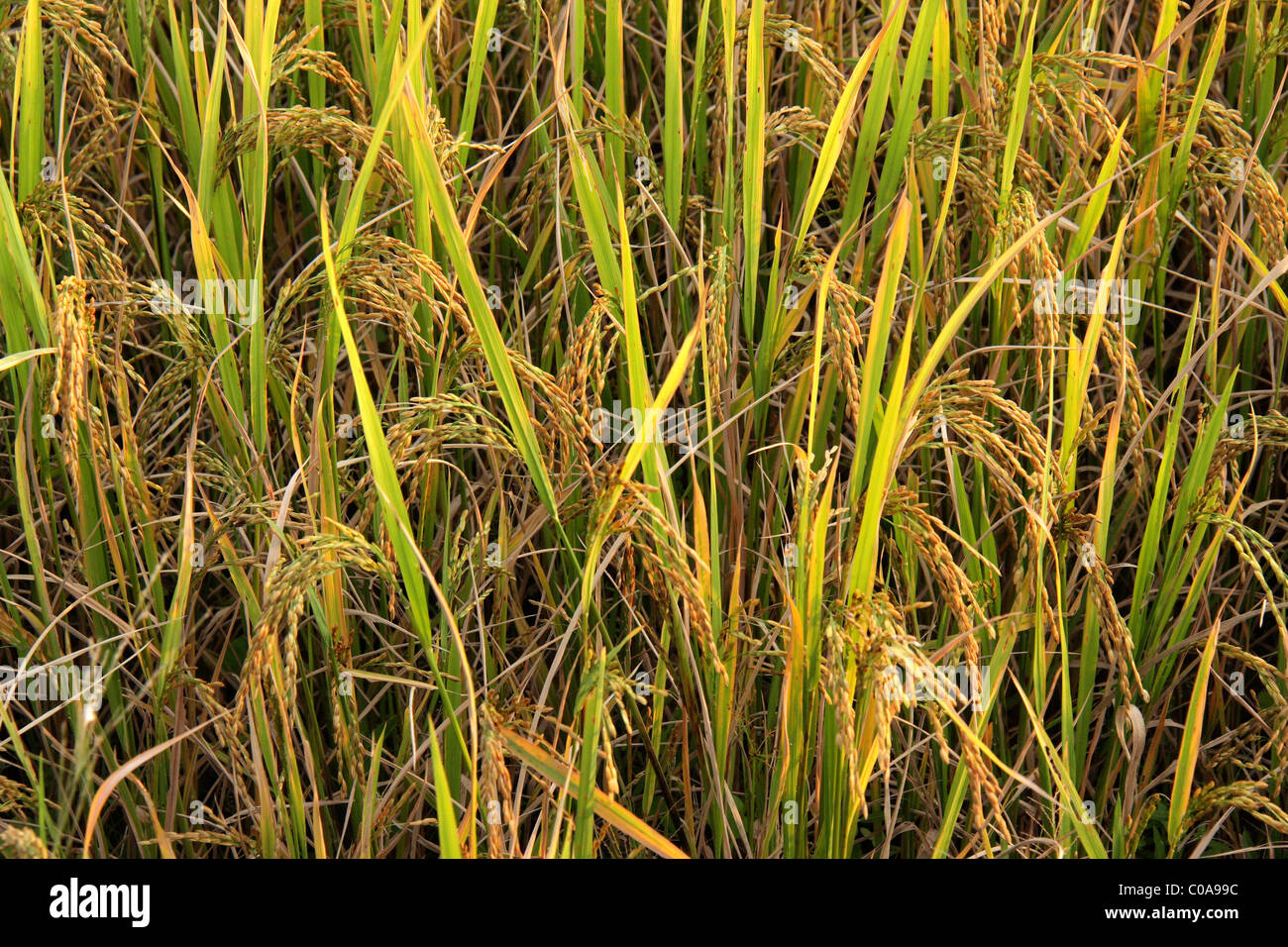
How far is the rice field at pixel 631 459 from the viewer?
102cm

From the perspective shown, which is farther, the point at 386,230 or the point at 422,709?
the point at 386,230

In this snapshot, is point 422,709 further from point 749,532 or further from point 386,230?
point 386,230

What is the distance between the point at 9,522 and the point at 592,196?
2.80ft

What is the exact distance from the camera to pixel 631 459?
3.05ft

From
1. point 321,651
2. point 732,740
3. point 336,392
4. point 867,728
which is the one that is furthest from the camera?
point 336,392

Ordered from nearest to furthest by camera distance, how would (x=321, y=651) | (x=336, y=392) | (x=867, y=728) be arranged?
1. (x=867, y=728)
2. (x=321, y=651)
3. (x=336, y=392)

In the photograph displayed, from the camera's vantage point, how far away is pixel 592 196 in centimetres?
114

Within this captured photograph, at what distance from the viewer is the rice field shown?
1.02 m

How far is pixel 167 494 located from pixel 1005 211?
1.01 m

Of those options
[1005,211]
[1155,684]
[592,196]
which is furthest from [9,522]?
[1155,684]

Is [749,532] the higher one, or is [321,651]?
[749,532]

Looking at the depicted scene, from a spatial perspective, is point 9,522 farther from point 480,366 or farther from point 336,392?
point 480,366
